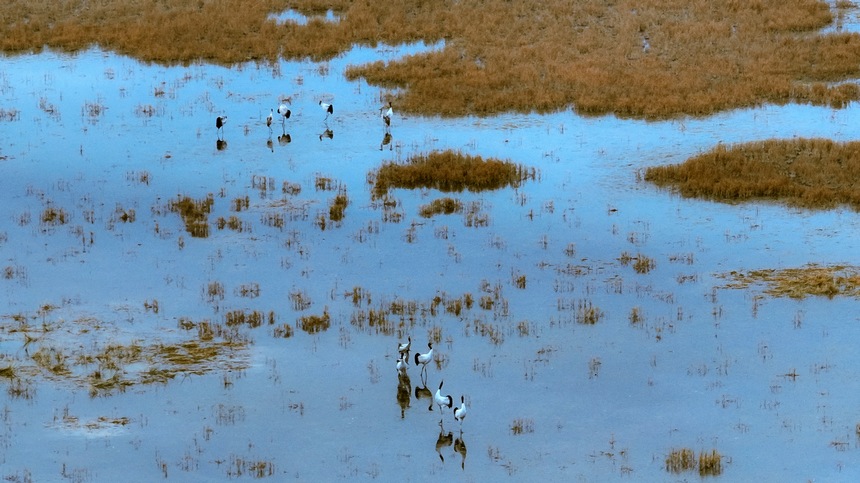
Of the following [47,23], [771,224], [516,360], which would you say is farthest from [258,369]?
[47,23]

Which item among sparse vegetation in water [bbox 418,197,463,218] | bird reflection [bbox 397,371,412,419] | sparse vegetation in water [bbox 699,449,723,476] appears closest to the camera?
sparse vegetation in water [bbox 699,449,723,476]

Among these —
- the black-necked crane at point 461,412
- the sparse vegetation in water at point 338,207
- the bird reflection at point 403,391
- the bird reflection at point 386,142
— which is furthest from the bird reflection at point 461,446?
the bird reflection at point 386,142

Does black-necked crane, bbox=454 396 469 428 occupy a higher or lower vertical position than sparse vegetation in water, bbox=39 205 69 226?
lower

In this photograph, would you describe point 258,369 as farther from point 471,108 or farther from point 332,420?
point 471,108

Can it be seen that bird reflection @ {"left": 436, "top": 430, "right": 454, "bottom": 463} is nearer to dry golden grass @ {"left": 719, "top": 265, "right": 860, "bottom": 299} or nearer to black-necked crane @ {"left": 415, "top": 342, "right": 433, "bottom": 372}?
black-necked crane @ {"left": 415, "top": 342, "right": 433, "bottom": 372}

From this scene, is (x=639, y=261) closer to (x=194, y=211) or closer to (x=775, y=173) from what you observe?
(x=775, y=173)

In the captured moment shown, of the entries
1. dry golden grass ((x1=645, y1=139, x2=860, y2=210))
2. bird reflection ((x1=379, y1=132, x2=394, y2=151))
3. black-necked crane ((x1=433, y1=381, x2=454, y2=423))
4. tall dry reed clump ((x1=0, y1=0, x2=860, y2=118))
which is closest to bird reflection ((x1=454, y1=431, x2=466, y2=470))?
black-necked crane ((x1=433, y1=381, x2=454, y2=423))

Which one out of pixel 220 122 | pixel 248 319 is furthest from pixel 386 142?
pixel 248 319
